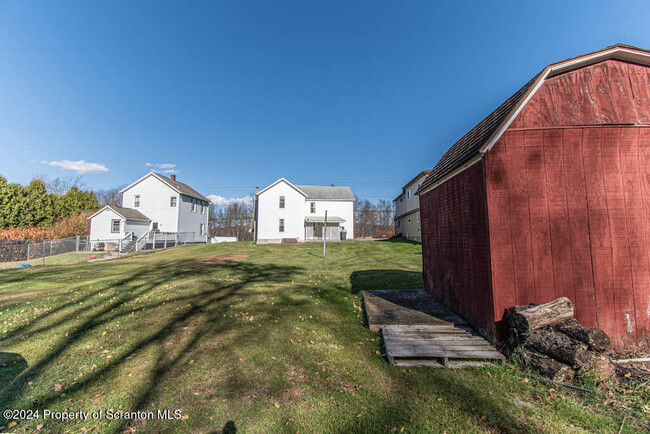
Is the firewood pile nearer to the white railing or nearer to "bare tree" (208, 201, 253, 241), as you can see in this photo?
the white railing

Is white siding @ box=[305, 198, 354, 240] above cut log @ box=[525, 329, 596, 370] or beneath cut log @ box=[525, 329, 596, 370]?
above

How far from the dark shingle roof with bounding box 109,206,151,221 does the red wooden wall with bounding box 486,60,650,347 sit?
32254mm

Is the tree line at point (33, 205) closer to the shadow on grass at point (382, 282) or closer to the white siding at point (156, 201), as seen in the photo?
the white siding at point (156, 201)

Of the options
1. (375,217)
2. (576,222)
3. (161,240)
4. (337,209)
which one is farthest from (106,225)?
(375,217)

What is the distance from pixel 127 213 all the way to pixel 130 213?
19.2 inches

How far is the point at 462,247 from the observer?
5773mm

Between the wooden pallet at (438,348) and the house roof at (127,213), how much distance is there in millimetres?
30655

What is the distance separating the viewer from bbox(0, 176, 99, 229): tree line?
2668 centimetres

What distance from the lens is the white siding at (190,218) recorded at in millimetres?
31178

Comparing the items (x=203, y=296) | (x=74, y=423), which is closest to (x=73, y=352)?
(x=74, y=423)

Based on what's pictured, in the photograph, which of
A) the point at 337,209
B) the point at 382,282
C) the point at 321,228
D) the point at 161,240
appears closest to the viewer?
the point at 382,282

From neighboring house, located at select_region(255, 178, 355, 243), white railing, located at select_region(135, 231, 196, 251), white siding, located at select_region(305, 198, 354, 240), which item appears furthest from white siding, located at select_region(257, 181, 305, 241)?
white railing, located at select_region(135, 231, 196, 251)

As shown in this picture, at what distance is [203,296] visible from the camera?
8156 mm

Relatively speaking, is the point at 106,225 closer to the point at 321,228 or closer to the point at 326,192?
the point at 321,228
